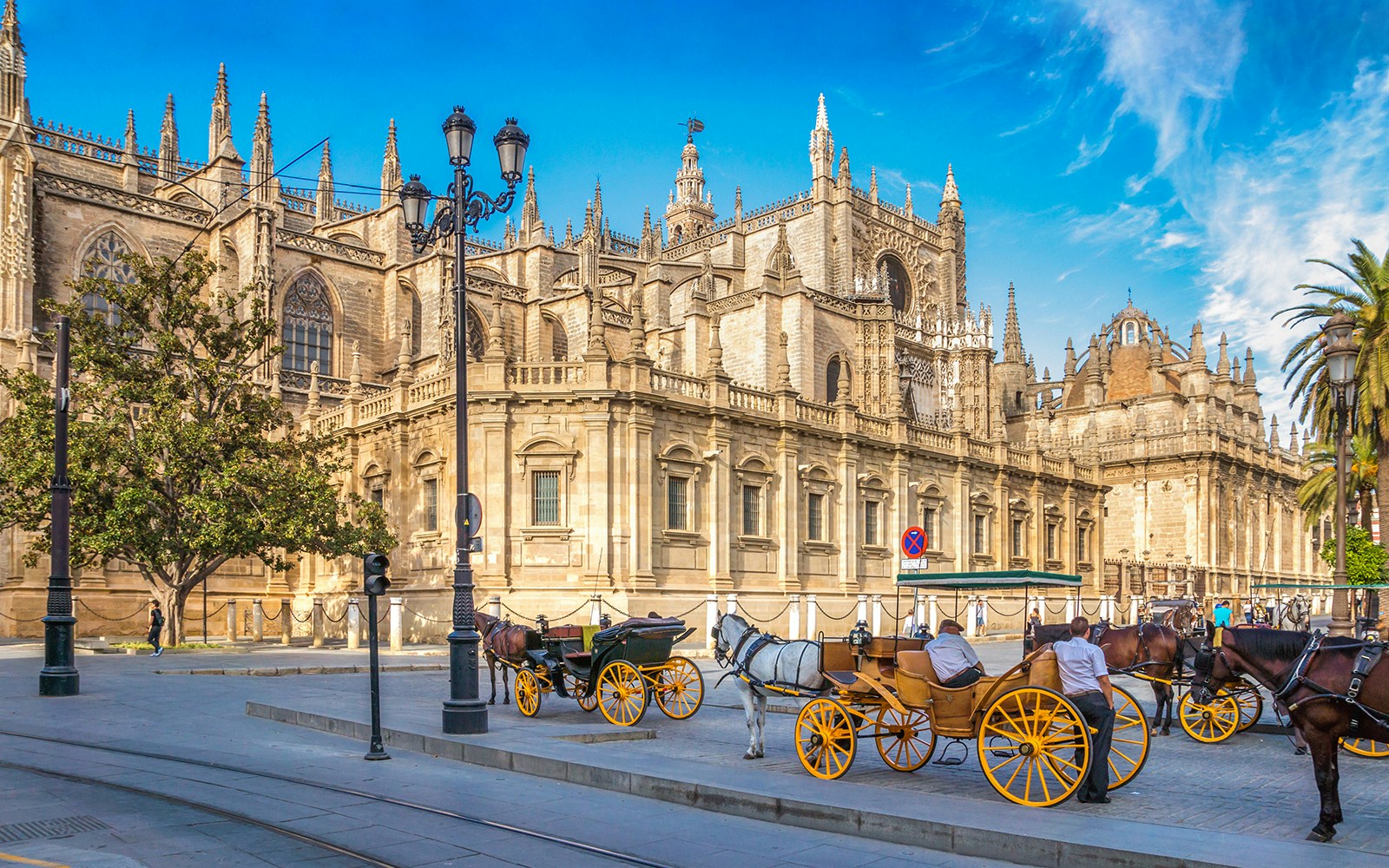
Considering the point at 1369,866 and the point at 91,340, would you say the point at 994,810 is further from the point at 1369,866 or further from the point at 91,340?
the point at 91,340

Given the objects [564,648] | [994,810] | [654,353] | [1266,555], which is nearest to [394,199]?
[654,353]

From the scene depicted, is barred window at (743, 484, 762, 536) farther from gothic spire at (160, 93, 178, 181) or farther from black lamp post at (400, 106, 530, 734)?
gothic spire at (160, 93, 178, 181)

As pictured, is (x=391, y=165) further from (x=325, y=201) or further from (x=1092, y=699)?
(x=1092, y=699)

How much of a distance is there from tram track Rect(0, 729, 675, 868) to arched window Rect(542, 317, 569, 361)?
36.1m

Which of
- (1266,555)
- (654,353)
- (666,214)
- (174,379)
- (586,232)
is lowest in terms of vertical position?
(1266,555)

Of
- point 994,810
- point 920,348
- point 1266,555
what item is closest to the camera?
point 994,810

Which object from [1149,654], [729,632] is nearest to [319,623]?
[729,632]

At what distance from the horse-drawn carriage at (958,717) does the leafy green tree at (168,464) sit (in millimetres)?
19006

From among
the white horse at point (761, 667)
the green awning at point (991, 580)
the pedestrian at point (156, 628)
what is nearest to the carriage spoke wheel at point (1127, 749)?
the green awning at point (991, 580)

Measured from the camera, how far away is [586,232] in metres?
49.6

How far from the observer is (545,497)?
92.3 feet

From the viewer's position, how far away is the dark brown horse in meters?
13.5

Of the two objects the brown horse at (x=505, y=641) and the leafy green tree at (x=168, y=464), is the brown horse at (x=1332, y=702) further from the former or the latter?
the leafy green tree at (x=168, y=464)

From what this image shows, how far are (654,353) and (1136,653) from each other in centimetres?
3830
